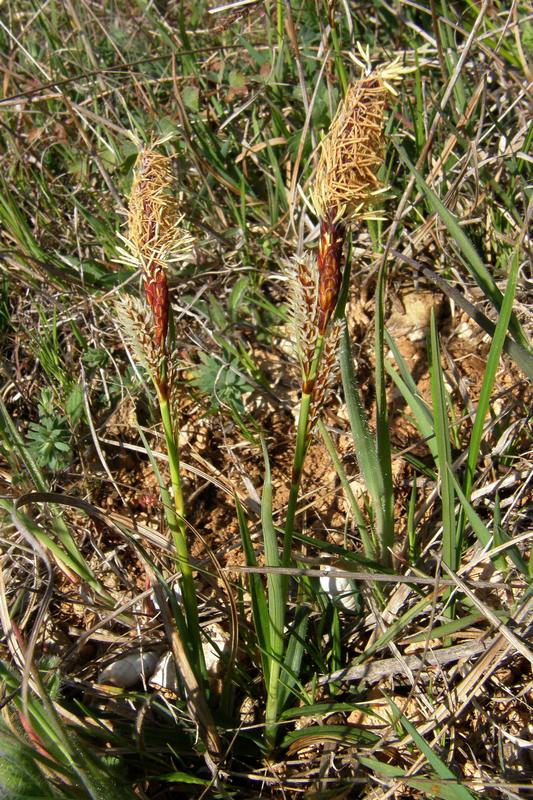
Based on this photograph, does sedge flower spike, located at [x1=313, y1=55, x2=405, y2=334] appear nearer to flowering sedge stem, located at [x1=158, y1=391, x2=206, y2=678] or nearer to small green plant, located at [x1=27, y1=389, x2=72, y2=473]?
flowering sedge stem, located at [x1=158, y1=391, x2=206, y2=678]

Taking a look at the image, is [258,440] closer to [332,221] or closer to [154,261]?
[154,261]

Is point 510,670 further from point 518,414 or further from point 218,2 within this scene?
point 218,2

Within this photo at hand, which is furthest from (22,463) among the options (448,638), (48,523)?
(448,638)

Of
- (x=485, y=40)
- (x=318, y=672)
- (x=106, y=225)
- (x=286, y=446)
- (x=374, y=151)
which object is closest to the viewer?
(x=374, y=151)

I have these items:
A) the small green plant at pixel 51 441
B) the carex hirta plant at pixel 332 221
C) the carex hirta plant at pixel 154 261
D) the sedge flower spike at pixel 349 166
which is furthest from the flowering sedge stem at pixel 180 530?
the small green plant at pixel 51 441

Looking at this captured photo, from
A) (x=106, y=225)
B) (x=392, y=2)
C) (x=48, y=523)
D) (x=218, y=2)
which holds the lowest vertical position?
(x=48, y=523)
